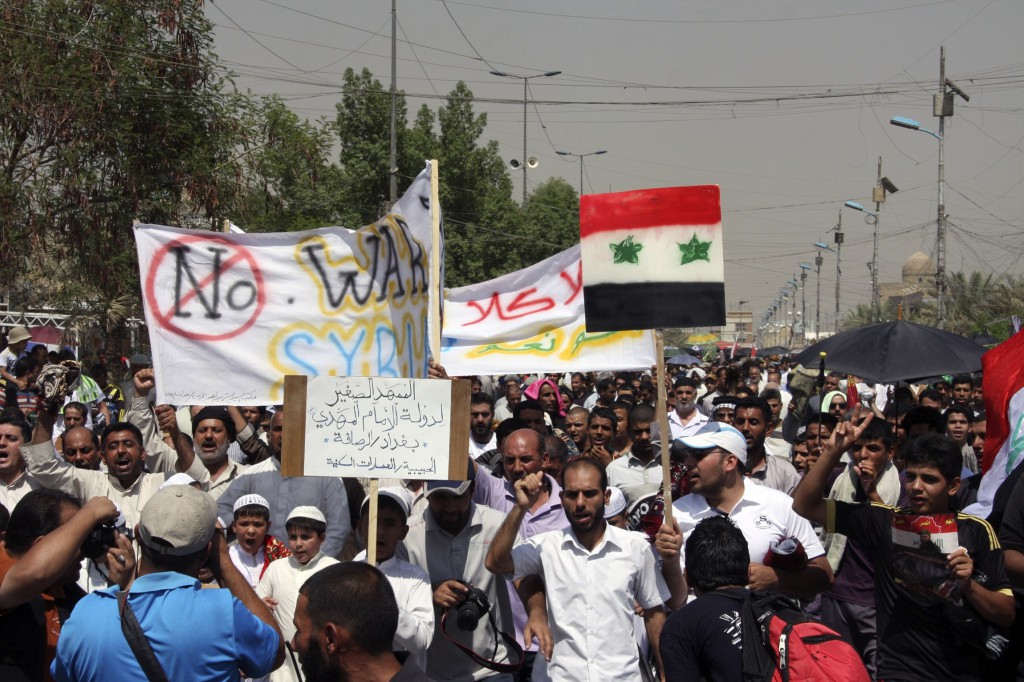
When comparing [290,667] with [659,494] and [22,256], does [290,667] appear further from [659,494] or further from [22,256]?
[22,256]

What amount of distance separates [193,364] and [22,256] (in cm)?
1340

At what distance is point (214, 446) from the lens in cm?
693

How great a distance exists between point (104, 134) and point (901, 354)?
1255 centimetres

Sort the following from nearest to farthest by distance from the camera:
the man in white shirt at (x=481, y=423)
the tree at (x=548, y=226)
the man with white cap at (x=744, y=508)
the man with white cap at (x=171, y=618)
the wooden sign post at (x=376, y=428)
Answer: the man with white cap at (x=171, y=618)
the wooden sign post at (x=376, y=428)
the man with white cap at (x=744, y=508)
the man in white shirt at (x=481, y=423)
the tree at (x=548, y=226)

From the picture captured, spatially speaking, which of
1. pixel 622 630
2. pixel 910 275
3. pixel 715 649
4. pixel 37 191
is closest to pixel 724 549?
pixel 715 649

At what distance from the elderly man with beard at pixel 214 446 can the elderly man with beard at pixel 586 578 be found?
2809mm

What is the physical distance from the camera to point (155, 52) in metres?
17.7

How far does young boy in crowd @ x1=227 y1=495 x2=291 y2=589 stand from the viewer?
536cm

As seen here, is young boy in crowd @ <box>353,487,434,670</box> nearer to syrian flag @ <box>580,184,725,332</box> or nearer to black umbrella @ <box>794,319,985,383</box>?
syrian flag @ <box>580,184,725,332</box>

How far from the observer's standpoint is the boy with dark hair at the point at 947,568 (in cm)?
430

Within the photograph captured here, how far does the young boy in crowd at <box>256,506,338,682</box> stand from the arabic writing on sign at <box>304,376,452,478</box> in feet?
1.66

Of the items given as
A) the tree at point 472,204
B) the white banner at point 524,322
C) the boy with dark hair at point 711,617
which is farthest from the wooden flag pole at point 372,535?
the tree at point 472,204

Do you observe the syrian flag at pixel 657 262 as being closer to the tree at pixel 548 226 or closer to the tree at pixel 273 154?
the tree at pixel 273 154

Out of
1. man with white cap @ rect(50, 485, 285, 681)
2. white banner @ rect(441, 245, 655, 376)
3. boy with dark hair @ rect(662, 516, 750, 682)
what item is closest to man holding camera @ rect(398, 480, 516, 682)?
boy with dark hair @ rect(662, 516, 750, 682)
